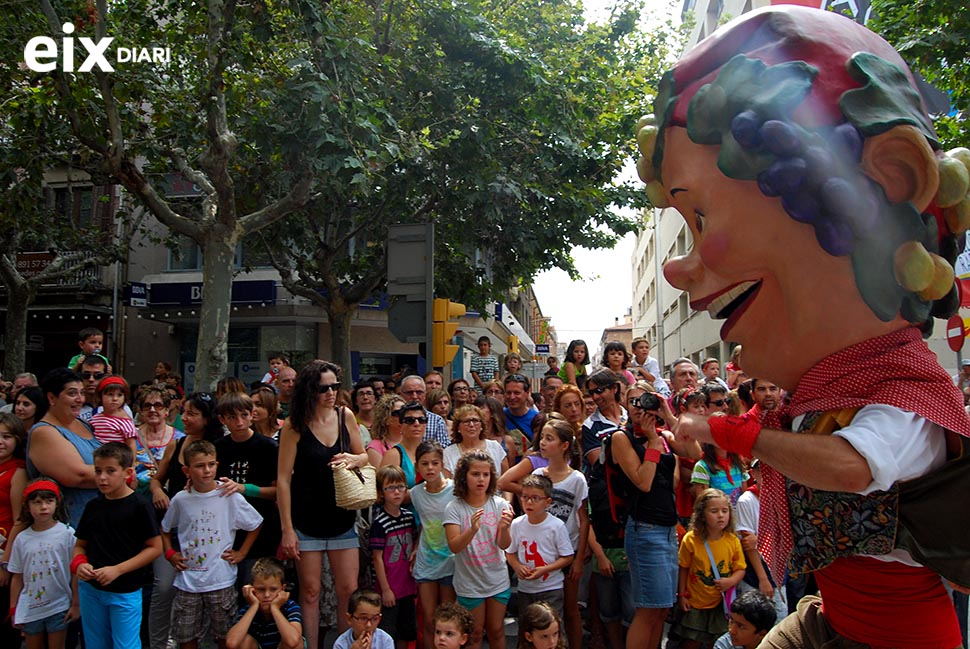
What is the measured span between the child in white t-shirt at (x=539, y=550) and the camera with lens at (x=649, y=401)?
2.02m

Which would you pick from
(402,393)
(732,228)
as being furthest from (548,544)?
(732,228)

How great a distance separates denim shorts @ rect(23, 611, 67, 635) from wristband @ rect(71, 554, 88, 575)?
442mm

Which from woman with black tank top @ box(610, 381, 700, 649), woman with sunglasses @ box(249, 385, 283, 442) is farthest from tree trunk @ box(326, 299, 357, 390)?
woman with black tank top @ box(610, 381, 700, 649)

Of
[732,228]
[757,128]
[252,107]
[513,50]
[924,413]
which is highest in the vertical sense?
[513,50]

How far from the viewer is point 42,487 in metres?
4.46

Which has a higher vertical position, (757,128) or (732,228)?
(757,128)

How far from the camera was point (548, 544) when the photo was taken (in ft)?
14.9

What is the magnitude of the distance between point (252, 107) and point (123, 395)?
4.97 metres

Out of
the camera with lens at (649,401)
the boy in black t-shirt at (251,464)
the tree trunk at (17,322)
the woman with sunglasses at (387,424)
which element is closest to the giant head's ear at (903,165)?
the camera with lens at (649,401)

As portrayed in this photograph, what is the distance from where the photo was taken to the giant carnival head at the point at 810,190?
182cm

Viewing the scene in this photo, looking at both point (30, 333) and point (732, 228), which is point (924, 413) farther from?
point (30, 333)

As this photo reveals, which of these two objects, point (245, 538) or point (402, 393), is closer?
point (245, 538)

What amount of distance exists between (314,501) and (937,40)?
22.7 feet

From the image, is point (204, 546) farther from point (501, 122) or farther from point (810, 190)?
point (501, 122)
